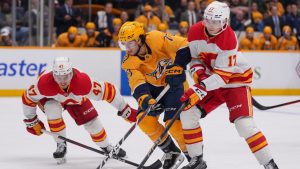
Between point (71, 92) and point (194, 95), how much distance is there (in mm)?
1050

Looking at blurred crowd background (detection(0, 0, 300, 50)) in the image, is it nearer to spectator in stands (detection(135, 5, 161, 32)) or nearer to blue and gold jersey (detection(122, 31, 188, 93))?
spectator in stands (detection(135, 5, 161, 32))

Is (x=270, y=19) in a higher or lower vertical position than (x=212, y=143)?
higher


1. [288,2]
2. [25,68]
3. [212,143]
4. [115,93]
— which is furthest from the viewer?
[288,2]

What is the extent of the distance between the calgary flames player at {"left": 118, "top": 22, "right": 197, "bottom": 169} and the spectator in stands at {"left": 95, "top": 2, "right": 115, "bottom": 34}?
253 inches

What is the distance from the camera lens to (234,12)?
491 inches

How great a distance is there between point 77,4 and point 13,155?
6247 mm

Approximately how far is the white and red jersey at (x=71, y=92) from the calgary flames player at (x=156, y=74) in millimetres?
348

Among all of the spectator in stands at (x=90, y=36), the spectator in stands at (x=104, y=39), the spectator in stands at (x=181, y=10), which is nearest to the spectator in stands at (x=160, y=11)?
the spectator in stands at (x=181, y=10)

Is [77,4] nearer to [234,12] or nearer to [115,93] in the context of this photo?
[234,12]

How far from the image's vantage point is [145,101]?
498 cm

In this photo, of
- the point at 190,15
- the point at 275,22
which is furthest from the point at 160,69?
the point at 275,22

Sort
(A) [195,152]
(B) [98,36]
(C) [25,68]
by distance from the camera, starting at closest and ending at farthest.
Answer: (A) [195,152] → (C) [25,68] → (B) [98,36]

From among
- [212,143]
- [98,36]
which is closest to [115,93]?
[212,143]

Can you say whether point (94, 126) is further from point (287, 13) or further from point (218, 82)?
point (287, 13)
